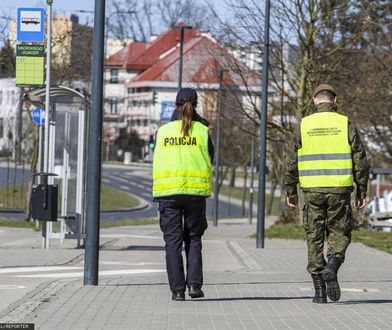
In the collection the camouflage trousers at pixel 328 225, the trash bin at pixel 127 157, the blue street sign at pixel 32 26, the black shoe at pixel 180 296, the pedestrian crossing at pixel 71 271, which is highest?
the blue street sign at pixel 32 26

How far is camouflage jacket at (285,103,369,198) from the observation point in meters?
10.1

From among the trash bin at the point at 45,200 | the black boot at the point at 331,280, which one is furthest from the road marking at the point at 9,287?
the trash bin at the point at 45,200

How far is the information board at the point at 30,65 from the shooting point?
2002cm

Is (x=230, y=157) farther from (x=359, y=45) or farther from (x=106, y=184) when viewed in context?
(x=359, y=45)

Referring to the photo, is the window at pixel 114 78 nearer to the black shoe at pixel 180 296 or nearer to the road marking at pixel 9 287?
the road marking at pixel 9 287

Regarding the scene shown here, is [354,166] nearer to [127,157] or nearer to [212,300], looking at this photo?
[212,300]

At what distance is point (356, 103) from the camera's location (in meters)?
35.5

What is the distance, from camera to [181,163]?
10227mm

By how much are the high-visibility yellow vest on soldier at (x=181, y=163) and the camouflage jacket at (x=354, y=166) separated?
0.73m

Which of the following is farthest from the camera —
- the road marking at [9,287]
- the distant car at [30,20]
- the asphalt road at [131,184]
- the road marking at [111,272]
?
the asphalt road at [131,184]

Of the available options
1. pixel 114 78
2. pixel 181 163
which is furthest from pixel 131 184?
pixel 181 163

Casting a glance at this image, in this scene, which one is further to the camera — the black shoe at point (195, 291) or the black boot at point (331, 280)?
the black shoe at point (195, 291)

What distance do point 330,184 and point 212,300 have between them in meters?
1.46

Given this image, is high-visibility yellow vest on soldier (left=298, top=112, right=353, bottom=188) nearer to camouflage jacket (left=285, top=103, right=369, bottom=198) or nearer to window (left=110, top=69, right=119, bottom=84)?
camouflage jacket (left=285, top=103, right=369, bottom=198)
